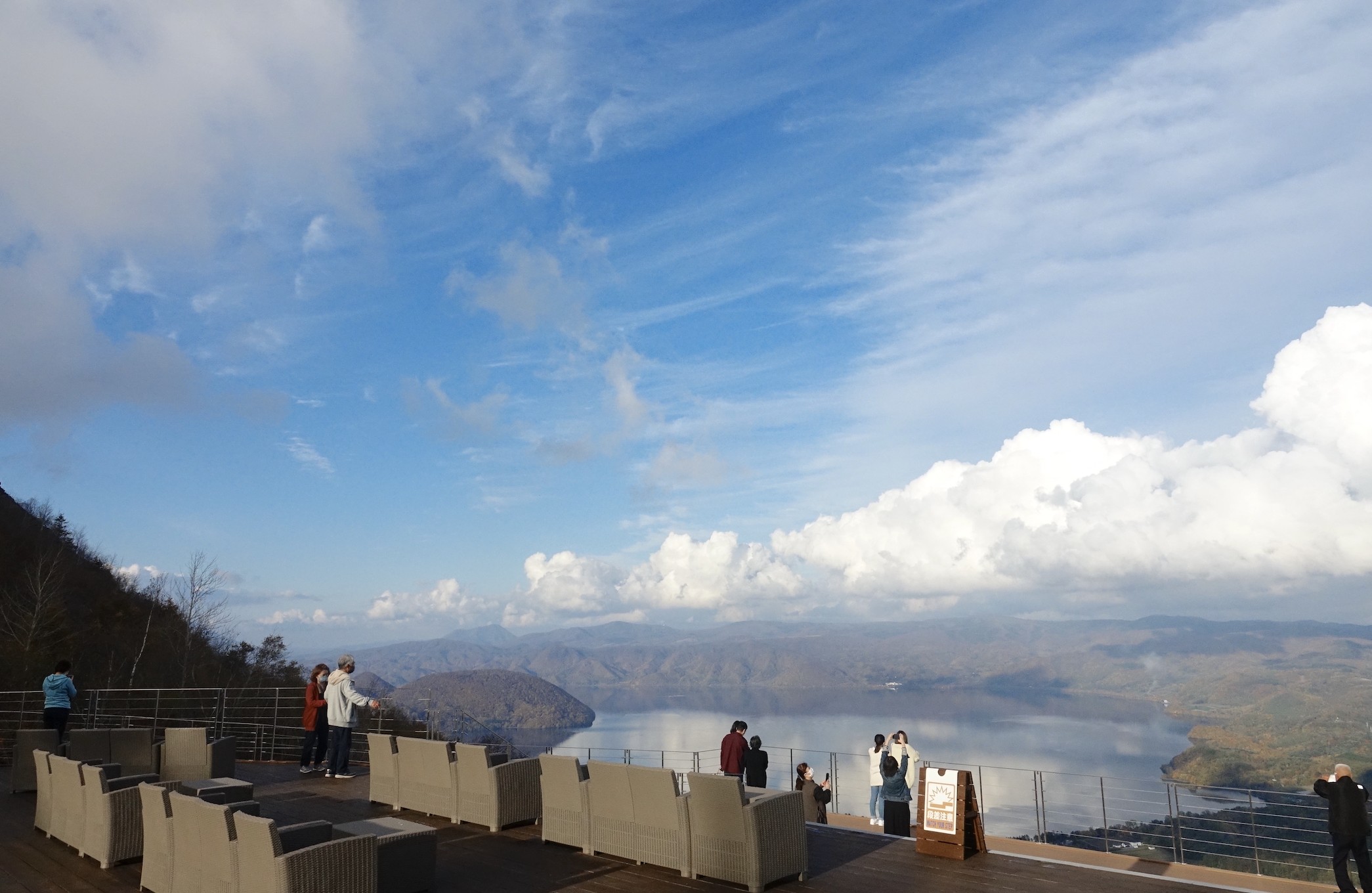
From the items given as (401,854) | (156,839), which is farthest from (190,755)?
(401,854)

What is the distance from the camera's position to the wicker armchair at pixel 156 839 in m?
5.82

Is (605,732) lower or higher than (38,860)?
lower

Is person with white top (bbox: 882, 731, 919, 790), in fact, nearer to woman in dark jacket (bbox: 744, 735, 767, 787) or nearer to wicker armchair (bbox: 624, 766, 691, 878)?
woman in dark jacket (bbox: 744, 735, 767, 787)

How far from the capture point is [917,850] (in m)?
7.35

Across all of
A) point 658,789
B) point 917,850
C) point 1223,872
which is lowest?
point 1223,872

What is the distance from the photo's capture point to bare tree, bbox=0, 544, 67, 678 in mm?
26797

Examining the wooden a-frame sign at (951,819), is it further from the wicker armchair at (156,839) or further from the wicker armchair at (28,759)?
the wicker armchair at (28,759)

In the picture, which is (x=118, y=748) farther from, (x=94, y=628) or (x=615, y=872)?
(x=94, y=628)

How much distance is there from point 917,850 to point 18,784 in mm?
11233

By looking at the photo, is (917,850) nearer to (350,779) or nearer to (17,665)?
(350,779)

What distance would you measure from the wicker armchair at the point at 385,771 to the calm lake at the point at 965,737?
53.0 meters

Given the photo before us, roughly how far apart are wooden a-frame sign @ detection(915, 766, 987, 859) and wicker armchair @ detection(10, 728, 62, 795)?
34.8 ft

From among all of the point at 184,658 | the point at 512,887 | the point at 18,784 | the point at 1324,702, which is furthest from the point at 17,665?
the point at 1324,702

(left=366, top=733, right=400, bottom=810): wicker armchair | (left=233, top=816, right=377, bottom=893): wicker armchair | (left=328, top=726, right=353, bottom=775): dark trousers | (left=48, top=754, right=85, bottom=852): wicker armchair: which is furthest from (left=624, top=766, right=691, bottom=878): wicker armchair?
(left=328, top=726, right=353, bottom=775): dark trousers
